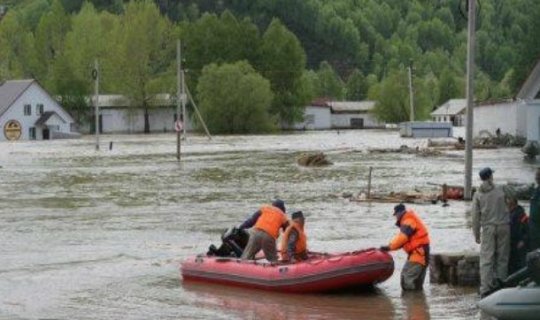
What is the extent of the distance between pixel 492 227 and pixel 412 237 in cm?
183

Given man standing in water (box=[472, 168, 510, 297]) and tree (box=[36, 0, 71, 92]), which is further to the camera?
tree (box=[36, 0, 71, 92])

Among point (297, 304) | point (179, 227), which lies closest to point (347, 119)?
point (179, 227)

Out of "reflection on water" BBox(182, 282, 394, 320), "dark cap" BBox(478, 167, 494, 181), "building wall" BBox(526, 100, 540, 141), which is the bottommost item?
"reflection on water" BBox(182, 282, 394, 320)

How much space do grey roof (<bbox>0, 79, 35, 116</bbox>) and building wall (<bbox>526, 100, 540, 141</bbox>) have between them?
209ft

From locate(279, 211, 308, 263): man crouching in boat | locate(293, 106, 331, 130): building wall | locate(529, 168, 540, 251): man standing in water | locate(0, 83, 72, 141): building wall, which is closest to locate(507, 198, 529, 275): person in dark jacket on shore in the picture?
locate(529, 168, 540, 251): man standing in water

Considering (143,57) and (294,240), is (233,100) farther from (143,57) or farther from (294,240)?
(294,240)

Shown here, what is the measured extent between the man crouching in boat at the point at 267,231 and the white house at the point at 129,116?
111 m

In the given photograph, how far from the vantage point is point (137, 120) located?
13162cm

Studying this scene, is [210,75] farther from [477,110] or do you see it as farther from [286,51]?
[477,110]

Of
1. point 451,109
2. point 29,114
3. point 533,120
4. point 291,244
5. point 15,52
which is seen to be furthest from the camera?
point 451,109

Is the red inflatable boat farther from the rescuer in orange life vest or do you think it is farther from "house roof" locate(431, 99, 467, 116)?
"house roof" locate(431, 99, 467, 116)

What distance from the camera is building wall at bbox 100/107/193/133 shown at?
429 ft

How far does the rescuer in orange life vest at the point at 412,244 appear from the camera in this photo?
1708 centimetres

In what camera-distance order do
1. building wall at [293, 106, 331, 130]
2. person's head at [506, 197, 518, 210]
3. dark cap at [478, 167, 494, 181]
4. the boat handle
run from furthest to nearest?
1. building wall at [293, 106, 331, 130]
2. the boat handle
3. person's head at [506, 197, 518, 210]
4. dark cap at [478, 167, 494, 181]
